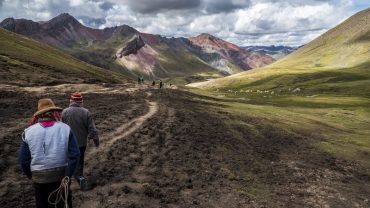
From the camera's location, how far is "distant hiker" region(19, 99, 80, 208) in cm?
1228

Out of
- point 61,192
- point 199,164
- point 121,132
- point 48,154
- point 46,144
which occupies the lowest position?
point 199,164

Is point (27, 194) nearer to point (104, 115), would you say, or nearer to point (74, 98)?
point (74, 98)

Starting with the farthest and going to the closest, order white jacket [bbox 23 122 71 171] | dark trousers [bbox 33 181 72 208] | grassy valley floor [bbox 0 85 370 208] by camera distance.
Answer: grassy valley floor [bbox 0 85 370 208], dark trousers [bbox 33 181 72 208], white jacket [bbox 23 122 71 171]

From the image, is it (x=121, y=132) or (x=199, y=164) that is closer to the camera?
(x=199, y=164)

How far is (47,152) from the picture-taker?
40.6 feet

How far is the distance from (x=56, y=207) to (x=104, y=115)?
28.5 meters

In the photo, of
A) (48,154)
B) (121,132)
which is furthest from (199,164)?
(48,154)

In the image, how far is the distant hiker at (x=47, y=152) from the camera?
12.3 meters

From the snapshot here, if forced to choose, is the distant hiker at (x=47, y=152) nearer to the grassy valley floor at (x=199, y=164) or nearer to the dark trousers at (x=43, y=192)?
the dark trousers at (x=43, y=192)

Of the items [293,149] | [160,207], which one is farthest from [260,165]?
[160,207]

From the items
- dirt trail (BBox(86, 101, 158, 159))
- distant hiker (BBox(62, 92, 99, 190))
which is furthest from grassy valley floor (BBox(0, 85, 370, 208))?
distant hiker (BBox(62, 92, 99, 190))

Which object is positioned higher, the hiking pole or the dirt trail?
the hiking pole

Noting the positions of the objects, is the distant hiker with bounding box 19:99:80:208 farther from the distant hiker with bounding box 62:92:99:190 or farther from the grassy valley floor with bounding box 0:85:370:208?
the distant hiker with bounding box 62:92:99:190

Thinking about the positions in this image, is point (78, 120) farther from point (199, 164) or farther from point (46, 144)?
point (199, 164)
